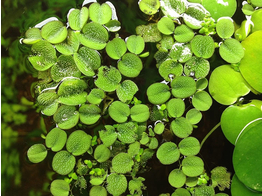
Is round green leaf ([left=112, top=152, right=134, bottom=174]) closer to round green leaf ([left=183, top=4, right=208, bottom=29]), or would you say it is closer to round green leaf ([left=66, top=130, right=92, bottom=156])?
round green leaf ([left=66, top=130, right=92, bottom=156])

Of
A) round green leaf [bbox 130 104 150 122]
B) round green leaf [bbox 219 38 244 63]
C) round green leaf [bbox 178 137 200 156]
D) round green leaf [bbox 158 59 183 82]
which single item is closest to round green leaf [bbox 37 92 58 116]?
round green leaf [bbox 130 104 150 122]

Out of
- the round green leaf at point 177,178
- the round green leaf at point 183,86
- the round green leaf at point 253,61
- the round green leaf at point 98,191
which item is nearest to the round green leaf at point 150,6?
the round green leaf at point 183,86

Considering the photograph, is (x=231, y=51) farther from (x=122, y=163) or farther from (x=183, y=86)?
(x=122, y=163)

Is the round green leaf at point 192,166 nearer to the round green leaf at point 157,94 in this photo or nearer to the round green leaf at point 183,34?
the round green leaf at point 157,94

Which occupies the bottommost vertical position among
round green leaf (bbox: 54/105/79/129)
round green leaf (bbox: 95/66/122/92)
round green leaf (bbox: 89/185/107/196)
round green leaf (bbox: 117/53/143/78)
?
round green leaf (bbox: 89/185/107/196)

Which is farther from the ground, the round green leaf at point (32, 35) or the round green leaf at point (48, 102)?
the round green leaf at point (32, 35)

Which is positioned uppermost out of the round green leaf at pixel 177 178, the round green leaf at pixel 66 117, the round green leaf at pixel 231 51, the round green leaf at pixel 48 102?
the round green leaf at pixel 231 51

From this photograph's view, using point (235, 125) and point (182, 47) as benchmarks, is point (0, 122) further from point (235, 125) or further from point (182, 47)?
point (235, 125)
